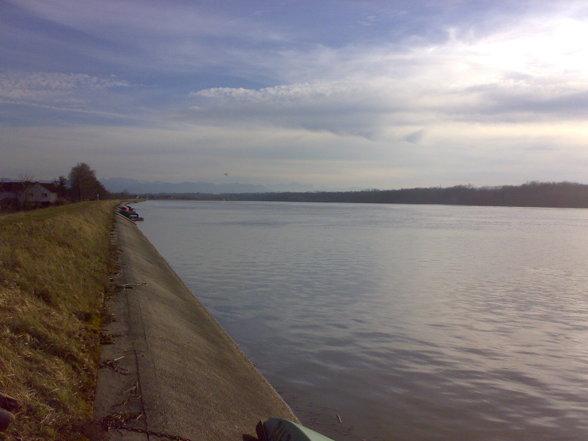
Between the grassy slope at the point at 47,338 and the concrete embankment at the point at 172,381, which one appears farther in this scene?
the concrete embankment at the point at 172,381

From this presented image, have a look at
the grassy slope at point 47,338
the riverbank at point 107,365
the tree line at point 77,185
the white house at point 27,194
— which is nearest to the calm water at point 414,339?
the riverbank at point 107,365

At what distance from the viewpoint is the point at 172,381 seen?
6.95m

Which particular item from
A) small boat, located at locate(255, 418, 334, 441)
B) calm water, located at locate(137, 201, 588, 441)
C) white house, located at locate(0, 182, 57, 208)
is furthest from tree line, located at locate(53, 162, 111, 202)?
small boat, located at locate(255, 418, 334, 441)

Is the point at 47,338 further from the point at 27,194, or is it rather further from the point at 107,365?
the point at 27,194

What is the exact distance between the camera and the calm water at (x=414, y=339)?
8.05 m

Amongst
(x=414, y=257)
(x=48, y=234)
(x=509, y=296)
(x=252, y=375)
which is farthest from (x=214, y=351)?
(x=414, y=257)

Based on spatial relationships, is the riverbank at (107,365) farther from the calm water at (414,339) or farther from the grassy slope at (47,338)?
the calm water at (414,339)

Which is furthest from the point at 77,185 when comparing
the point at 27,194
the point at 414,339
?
the point at 414,339

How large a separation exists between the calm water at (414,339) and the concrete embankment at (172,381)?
823 millimetres

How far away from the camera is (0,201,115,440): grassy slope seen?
16.2ft

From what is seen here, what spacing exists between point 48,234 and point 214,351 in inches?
308

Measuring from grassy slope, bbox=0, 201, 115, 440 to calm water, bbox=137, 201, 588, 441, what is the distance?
11.1ft

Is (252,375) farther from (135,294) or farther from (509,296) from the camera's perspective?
(509,296)

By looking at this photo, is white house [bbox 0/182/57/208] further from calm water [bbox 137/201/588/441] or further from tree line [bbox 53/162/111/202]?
calm water [bbox 137/201/588/441]
